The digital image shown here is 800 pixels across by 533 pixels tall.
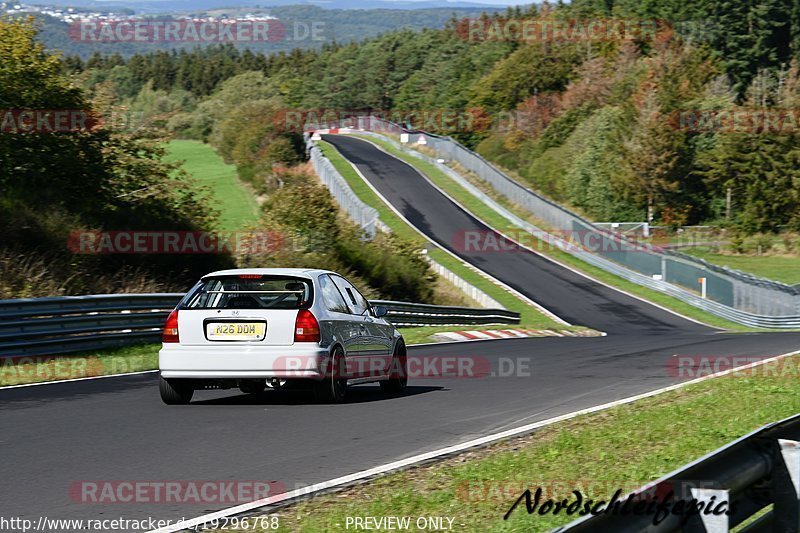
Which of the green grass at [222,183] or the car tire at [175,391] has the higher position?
the car tire at [175,391]

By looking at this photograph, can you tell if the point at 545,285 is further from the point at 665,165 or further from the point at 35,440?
the point at 35,440

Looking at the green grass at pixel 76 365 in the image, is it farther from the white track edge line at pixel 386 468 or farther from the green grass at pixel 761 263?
the green grass at pixel 761 263

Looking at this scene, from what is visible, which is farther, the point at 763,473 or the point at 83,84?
the point at 83,84

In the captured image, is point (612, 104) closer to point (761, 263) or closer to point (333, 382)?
point (761, 263)

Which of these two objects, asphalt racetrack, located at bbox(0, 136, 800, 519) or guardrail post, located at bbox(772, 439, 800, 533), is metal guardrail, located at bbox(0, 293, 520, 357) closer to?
asphalt racetrack, located at bbox(0, 136, 800, 519)

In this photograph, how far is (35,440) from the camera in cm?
869

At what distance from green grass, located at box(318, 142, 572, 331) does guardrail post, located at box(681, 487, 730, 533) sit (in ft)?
88.3

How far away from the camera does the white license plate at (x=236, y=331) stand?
35.4 ft

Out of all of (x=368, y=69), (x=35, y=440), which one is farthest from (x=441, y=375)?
(x=368, y=69)

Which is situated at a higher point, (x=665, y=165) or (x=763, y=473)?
(x=763, y=473)

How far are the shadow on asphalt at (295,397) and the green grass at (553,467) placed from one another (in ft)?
9.84

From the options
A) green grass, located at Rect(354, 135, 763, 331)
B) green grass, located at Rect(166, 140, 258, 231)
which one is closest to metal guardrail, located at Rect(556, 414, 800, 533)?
green grass, located at Rect(354, 135, 763, 331)

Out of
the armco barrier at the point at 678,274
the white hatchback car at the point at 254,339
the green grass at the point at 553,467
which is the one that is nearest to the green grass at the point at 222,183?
the armco barrier at the point at 678,274

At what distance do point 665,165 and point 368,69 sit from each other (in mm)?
89328
